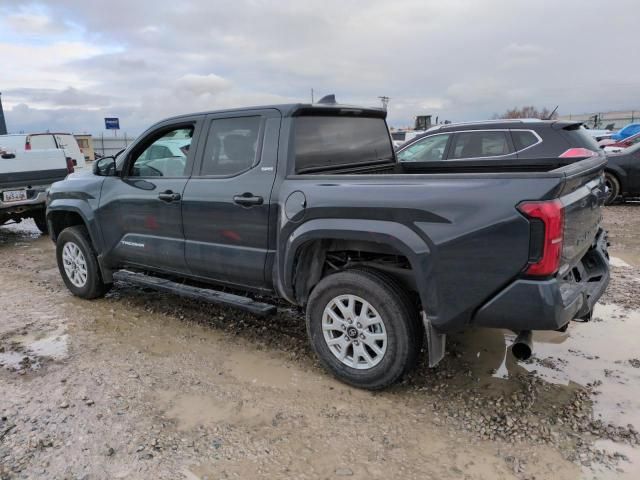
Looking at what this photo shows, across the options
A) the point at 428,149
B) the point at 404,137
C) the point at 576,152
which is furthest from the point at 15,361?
the point at 404,137

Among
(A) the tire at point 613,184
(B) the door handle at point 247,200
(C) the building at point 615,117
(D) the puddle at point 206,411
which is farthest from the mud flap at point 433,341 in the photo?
(C) the building at point 615,117

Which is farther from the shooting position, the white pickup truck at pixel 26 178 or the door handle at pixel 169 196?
the white pickup truck at pixel 26 178

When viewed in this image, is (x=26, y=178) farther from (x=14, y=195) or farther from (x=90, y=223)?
(x=90, y=223)

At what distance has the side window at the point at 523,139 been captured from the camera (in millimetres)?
7245

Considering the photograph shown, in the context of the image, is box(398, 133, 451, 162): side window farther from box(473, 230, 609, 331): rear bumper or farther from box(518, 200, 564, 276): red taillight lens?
box(518, 200, 564, 276): red taillight lens

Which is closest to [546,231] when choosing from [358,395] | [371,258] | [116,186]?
[371,258]

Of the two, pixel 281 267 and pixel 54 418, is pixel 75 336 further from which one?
pixel 281 267

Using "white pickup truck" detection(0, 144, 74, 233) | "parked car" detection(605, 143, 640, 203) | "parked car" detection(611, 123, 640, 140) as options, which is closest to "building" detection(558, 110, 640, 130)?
"parked car" detection(611, 123, 640, 140)

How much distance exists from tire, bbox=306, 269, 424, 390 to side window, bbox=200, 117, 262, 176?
1192 mm

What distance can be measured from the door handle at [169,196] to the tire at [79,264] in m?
1.44

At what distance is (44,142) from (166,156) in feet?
40.9

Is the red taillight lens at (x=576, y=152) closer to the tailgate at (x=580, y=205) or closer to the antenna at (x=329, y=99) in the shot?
the tailgate at (x=580, y=205)

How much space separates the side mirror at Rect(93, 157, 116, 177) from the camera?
4.87m

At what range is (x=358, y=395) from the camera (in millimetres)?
3359
